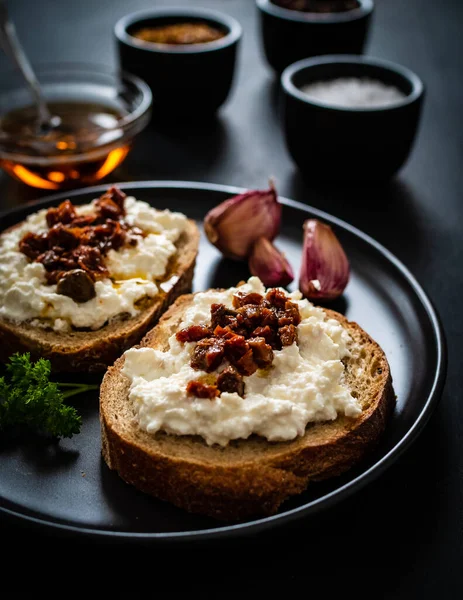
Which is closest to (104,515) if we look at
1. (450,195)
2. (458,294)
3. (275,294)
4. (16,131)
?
(275,294)

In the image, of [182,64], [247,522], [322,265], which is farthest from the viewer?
[182,64]

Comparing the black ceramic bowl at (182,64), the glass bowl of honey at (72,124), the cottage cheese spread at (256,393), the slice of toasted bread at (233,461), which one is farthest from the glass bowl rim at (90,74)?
the slice of toasted bread at (233,461)

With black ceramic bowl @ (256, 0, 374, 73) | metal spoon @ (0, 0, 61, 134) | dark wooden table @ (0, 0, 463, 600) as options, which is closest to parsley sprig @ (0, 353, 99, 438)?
dark wooden table @ (0, 0, 463, 600)

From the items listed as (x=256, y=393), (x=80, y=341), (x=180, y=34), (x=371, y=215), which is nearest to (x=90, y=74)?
(x=180, y=34)

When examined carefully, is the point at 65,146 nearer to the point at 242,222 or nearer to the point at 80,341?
the point at 242,222

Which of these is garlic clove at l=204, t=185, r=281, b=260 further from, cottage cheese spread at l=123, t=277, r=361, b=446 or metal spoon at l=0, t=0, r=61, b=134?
metal spoon at l=0, t=0, r=61, b=134
